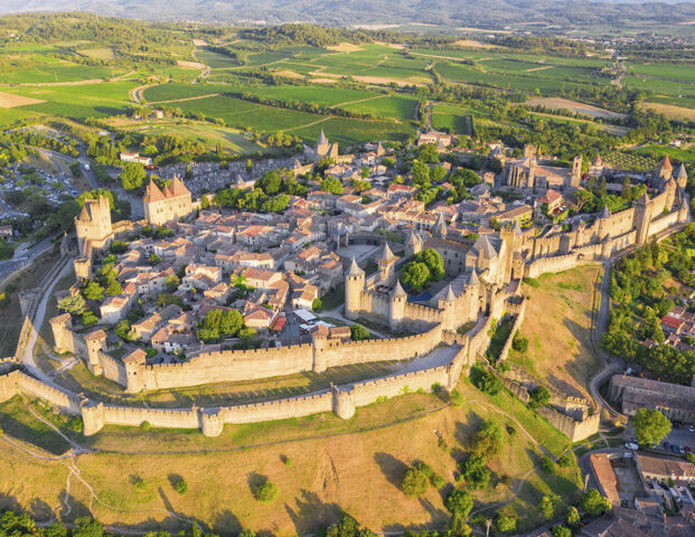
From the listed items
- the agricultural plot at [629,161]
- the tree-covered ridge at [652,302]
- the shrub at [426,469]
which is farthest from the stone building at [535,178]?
the shrub at [426,469]

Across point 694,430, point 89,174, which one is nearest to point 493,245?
point 694,430

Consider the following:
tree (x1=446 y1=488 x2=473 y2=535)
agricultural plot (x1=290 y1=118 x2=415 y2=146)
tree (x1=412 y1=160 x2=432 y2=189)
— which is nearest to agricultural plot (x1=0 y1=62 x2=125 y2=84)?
agricultural plot (x1=290 y1=118 x2=415 y2=146)

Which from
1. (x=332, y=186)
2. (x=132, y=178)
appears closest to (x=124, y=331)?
(x=332, y=186)

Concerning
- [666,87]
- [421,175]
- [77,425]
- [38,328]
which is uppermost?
[666,87]

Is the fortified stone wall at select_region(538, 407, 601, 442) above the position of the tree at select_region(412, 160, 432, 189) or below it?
below

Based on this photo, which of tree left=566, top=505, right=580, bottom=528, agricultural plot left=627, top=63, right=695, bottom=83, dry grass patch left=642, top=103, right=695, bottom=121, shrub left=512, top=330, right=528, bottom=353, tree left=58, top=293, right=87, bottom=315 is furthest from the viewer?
agricultural plot left=627, top=63, right=695, bottom=83

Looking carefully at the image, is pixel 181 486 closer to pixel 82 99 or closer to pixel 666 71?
pixel 82 99

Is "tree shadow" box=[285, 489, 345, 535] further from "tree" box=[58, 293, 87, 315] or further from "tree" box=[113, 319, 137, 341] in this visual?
"tree" box=[58, 293, 87, 315]
